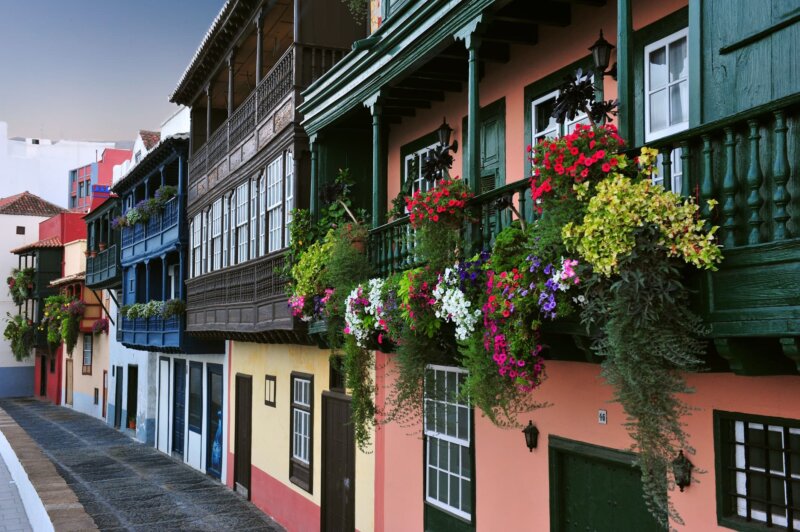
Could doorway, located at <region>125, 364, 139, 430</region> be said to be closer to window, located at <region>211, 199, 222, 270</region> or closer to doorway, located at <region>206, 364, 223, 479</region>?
doorway, located at <region>206, 364, 223, 479</region>

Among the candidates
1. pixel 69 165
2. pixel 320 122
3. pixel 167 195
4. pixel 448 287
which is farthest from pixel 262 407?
pixel 69 165

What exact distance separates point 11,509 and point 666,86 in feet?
50.4

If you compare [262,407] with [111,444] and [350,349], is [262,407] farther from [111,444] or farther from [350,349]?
[111,444]

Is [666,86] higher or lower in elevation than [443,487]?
higher

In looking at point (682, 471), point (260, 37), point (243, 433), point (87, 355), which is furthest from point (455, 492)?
point (87, 355)

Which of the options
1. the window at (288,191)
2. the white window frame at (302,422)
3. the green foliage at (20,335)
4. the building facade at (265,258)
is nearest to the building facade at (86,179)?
the green foliage at (20,335)

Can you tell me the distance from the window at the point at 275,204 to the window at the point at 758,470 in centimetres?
944

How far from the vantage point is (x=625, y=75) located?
5664mm

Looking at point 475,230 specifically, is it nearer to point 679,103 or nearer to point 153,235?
point 679,103

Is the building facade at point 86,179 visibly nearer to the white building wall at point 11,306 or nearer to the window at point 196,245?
the white building wall at point 11,306

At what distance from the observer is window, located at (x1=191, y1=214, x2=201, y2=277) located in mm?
20578

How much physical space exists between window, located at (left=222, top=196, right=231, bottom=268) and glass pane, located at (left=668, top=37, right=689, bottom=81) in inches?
474

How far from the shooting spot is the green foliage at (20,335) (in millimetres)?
46188

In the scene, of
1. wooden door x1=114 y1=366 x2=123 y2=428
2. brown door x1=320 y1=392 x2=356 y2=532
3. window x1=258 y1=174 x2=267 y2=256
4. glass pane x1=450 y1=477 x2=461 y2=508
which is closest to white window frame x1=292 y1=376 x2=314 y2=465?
brown door x1=320 y1=392 x2=356 y2=532
